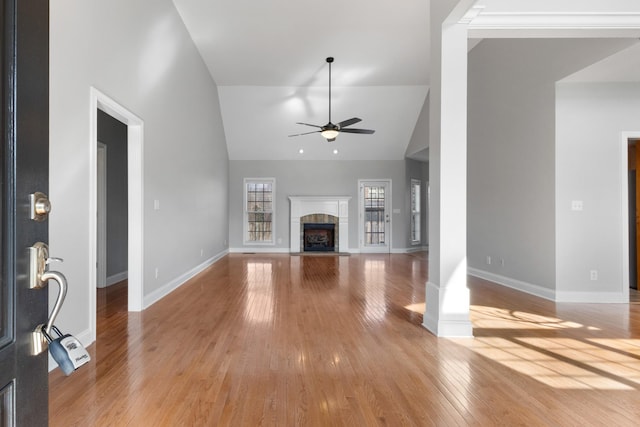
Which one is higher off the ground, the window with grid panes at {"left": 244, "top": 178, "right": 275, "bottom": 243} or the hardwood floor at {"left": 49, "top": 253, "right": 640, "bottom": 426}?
the window with grid panes at {"left": 244, "top": 178, "right": 275, "bottom": 243}

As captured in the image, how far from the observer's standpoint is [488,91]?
509 centimetres

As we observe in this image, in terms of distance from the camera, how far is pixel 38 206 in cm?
72

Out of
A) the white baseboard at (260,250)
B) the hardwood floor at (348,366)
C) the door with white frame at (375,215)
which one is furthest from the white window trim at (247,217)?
the hardwood floor at (348,366)

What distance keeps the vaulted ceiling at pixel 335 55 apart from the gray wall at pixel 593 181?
4.03 feet

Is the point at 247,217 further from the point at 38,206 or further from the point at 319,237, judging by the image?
the point at 38,206

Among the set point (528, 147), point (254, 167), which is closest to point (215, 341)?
point (528, 147)

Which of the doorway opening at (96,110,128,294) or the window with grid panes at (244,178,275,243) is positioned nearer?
the doorway opening at (96,110,128,294)

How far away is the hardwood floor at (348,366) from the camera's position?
1.73 metres

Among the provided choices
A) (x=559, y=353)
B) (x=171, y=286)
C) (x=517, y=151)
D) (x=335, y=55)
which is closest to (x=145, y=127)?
(x=171, y=286)

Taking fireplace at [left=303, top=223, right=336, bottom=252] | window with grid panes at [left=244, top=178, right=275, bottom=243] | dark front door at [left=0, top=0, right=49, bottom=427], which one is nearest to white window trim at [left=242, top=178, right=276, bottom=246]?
window with grid panes at [left=244, top=178, right=275, bottom=243]

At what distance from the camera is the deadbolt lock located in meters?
0.71

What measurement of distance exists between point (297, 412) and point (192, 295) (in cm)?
291

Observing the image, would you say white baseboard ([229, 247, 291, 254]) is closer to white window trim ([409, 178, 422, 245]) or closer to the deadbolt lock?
white window trim ([409, 178, 422, 245])

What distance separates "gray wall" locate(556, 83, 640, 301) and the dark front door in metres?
4.90
